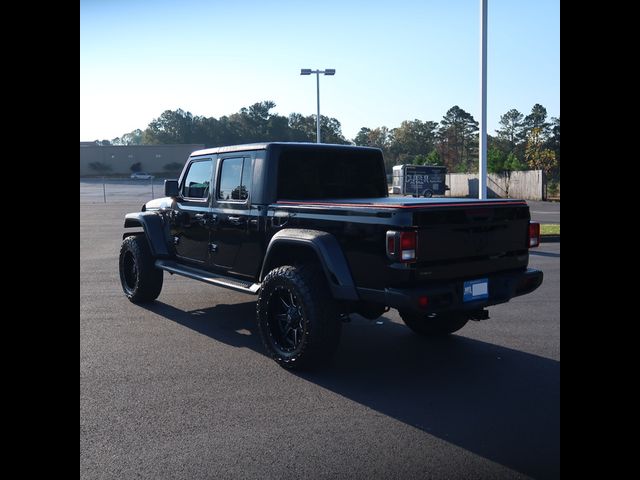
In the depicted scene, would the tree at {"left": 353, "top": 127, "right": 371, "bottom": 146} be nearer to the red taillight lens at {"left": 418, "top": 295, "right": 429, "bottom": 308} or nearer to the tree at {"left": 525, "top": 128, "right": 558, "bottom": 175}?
the tree at {"left": 525, "top": 128, "right": 558, "bottom": 175}

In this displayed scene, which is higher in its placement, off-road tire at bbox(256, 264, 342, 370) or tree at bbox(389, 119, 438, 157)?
tree at bbox(389, 119, 438, 157)

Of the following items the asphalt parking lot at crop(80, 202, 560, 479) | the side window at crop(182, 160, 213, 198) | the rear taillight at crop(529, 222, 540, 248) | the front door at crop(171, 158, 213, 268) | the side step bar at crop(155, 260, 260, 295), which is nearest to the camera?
the asphalt parking lot at crop(80, 202, 560, 479)

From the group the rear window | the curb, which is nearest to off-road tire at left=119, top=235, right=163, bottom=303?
the rear window

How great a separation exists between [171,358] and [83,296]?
11.2 feet

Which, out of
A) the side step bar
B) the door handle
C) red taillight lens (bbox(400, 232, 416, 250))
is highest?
the door handle

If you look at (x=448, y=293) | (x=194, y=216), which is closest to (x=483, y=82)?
(x=194, y=216)

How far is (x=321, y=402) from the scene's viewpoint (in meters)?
4.23

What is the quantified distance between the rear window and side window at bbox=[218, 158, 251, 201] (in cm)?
42

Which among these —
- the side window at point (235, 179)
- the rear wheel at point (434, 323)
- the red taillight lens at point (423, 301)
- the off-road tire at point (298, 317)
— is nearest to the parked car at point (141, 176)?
the side window at point (235, 179)

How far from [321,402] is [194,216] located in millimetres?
3236

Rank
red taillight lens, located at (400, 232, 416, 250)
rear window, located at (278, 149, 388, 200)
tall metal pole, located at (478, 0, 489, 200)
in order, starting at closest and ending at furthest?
red taillight lens, located at (400, 232, 416, 250) → rear window, located at (278, 149, 388, 200) → tall metal pole, located at (478, 0, 489, 200)

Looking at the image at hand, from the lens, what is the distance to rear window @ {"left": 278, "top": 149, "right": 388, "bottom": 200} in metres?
5.85
